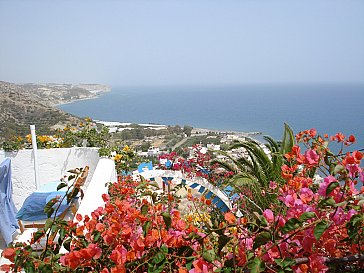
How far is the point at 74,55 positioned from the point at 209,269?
5417 cm

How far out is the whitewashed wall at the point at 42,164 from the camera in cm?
557

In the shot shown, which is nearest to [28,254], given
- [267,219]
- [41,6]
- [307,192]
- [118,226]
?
[118,226]

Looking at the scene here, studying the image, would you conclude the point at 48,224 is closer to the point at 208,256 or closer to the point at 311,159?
the point at 208,256

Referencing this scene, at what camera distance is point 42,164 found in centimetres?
562

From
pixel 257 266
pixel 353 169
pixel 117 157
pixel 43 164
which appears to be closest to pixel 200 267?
pixel 257 266

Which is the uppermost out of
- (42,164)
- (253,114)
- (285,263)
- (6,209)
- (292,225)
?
(292,225)

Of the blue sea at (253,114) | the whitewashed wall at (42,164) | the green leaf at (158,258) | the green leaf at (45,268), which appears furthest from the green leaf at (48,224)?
the blue sea at (253,114)

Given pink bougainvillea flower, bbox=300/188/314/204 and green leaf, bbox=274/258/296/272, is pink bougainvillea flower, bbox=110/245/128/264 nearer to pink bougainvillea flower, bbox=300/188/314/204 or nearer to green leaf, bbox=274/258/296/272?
green leaf, bbox=274/258/296/272

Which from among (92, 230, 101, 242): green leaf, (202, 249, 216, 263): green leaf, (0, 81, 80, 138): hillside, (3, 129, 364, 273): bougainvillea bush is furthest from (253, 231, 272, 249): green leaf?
(0, 81, 80, 138): hillside

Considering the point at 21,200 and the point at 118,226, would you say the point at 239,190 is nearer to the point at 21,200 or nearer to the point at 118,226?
the point at 118,226

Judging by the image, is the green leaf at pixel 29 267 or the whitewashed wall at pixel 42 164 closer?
the green leaf at pixel 29 267

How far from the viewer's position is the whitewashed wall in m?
5.57

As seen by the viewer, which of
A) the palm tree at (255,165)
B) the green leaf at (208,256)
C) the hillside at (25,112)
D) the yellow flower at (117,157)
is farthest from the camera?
the hillside at (25,112)

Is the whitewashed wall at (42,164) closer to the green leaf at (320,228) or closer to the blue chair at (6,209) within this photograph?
the blue chair at (6,209)
